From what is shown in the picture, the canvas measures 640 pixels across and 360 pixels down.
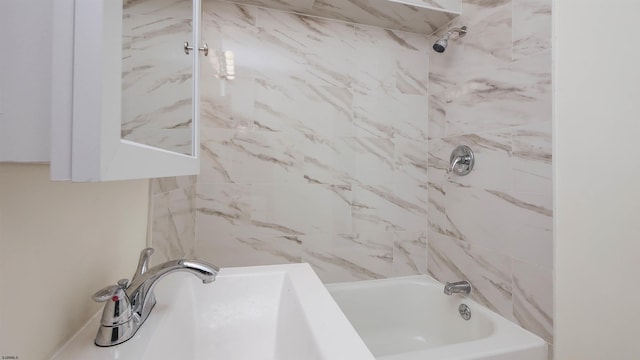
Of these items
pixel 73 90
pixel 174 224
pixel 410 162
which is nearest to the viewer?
pixel 73 90

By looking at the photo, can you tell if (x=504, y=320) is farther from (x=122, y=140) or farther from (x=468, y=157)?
(x=122, y=140)

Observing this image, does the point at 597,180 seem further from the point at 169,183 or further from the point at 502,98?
the point at 169,183

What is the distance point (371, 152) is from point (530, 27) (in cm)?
92

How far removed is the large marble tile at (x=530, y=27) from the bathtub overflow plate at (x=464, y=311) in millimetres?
1247

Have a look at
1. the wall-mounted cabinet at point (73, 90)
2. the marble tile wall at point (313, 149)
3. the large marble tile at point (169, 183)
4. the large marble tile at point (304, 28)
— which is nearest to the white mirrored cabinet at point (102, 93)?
the wall-mounted cabinet at point (73, 90)

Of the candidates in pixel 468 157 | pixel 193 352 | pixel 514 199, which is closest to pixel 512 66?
pixel 468 157

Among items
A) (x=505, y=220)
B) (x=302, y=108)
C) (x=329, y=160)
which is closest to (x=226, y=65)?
(x=302, y=108)

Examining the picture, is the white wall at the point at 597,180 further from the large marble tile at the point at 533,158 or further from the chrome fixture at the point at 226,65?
the chrome fixture at the point at 226,65

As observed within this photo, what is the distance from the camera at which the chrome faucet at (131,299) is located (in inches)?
18.1

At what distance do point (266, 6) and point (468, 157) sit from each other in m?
1.42

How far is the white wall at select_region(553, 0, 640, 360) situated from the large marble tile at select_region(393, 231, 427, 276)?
0.77 m

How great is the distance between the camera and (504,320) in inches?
48.3

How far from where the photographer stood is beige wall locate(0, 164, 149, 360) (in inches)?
13.5

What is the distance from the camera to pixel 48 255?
1.34 feet
